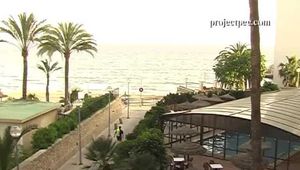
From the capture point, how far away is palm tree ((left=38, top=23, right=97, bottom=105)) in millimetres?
38062

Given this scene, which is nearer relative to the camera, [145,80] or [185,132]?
[185,132]

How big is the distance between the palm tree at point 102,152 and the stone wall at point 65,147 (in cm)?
218

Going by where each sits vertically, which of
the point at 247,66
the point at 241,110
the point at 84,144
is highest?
the point at 247,66

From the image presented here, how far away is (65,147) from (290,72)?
98.8 feet

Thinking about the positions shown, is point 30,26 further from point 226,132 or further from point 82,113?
point 226,132

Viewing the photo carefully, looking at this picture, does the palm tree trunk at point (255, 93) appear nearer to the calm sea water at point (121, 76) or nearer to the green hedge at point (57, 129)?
the green hedge at point (57, 129)

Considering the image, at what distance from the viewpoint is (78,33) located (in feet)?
129

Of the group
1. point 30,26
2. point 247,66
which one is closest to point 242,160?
point 30,26

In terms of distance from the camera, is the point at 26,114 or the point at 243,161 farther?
the point at 26,114

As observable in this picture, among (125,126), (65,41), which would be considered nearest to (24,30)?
(65,41)

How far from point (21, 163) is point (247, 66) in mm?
31676

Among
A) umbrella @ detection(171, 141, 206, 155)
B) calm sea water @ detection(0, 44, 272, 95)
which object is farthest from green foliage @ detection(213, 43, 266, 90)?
calm sea water @ detection(0, 44, 272, 95)

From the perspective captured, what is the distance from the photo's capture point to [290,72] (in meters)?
46.8

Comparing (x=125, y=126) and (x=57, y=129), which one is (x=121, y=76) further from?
(x=57, y=129)
